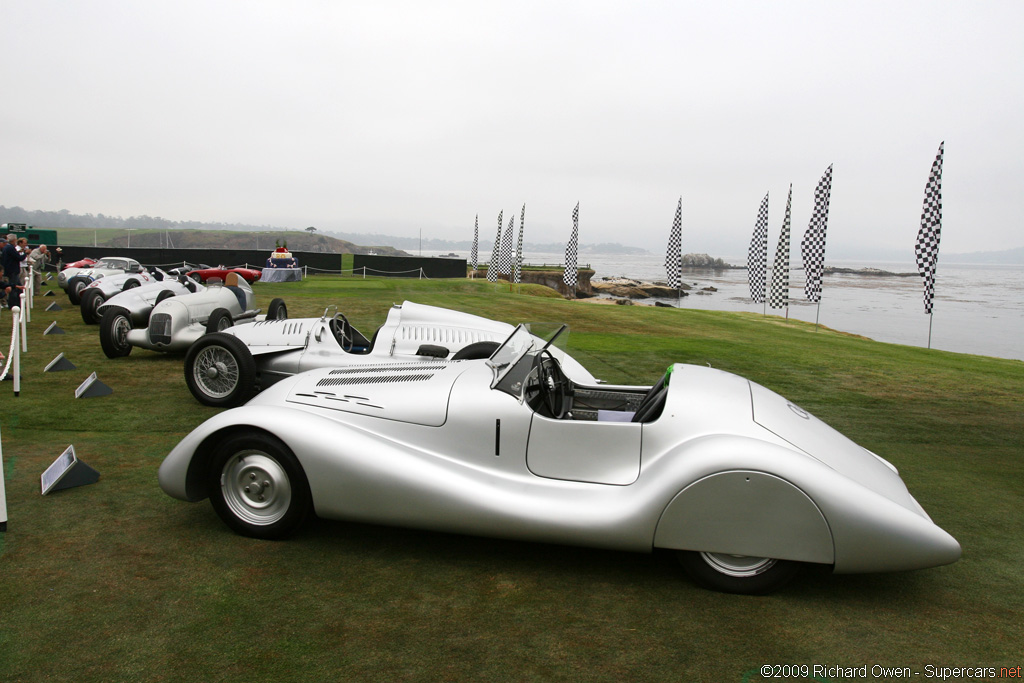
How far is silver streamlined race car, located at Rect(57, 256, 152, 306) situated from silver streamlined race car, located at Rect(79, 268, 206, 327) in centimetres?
13

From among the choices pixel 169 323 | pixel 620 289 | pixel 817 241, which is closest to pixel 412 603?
pixel 169 323

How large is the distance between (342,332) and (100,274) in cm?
1393

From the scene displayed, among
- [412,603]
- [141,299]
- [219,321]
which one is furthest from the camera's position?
[141,299]

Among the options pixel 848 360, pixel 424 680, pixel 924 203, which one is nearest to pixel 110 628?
pixel 424 680

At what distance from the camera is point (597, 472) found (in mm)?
3699

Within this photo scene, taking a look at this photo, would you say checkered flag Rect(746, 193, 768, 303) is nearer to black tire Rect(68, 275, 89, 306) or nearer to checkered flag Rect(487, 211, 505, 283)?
checkered flag Rect(487, 211, 505, 283)

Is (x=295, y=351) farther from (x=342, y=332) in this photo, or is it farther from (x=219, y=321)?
(x=219, y=321)

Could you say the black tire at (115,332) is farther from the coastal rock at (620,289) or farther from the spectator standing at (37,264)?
the coastal rock at (620,289)

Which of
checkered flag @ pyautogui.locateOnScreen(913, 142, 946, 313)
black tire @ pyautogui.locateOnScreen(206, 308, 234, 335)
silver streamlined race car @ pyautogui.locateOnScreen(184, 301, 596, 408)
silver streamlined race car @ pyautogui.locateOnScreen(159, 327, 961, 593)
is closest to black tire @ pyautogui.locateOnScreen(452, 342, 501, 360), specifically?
silver streamlined race car @ pyautogui.locateOnScreen(184, 301, 596, 408)

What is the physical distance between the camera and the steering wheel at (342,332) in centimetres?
777

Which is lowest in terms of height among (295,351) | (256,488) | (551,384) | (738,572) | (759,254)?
(738,572)

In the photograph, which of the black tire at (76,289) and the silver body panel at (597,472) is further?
the black tire at (76,289)

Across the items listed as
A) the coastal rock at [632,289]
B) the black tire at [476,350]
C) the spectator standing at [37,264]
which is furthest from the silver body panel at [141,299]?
the coastal rock at [632,289]

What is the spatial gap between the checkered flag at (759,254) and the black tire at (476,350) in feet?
96.5
